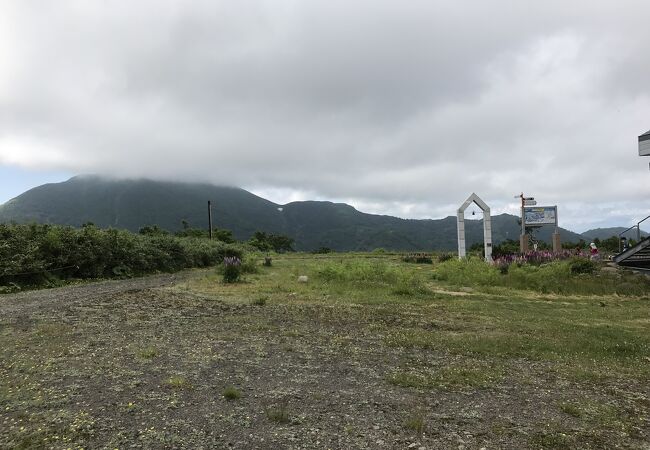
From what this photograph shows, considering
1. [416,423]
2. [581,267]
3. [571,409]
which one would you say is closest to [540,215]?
[581,267]

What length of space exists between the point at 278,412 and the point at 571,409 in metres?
3.29

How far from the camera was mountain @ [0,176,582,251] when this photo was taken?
464ft

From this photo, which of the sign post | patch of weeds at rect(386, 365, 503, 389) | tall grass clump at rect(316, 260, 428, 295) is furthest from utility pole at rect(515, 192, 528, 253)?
patch of weeds at rect(386, 365, 503, 389)

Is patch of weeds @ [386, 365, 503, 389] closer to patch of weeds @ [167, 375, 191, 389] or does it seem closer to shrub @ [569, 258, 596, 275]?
patch of weeds @ [167, 375, 191, 389]

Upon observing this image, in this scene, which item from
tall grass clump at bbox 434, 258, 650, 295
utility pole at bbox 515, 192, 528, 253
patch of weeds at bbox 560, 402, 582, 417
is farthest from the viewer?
utility pole at bbox 515, 192, 528, 253

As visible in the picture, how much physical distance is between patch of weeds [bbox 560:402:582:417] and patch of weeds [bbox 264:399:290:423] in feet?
10.3

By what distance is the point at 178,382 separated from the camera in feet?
19.0

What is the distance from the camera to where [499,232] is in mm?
147000

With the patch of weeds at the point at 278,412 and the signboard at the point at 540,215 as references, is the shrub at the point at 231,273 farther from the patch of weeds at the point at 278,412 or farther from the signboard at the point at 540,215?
the signboard at the point at 540,215

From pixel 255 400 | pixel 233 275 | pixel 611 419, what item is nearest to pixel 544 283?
pixel 233 275

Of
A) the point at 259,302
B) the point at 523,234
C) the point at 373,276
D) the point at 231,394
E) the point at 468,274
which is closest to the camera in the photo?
the point at 231,394

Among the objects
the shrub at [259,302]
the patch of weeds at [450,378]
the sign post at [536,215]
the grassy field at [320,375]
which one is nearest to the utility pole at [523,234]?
the sign post at [536,215]

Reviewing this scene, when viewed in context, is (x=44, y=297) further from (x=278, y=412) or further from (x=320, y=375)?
A: (x=278, y=412)

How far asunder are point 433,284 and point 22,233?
1696 cm
